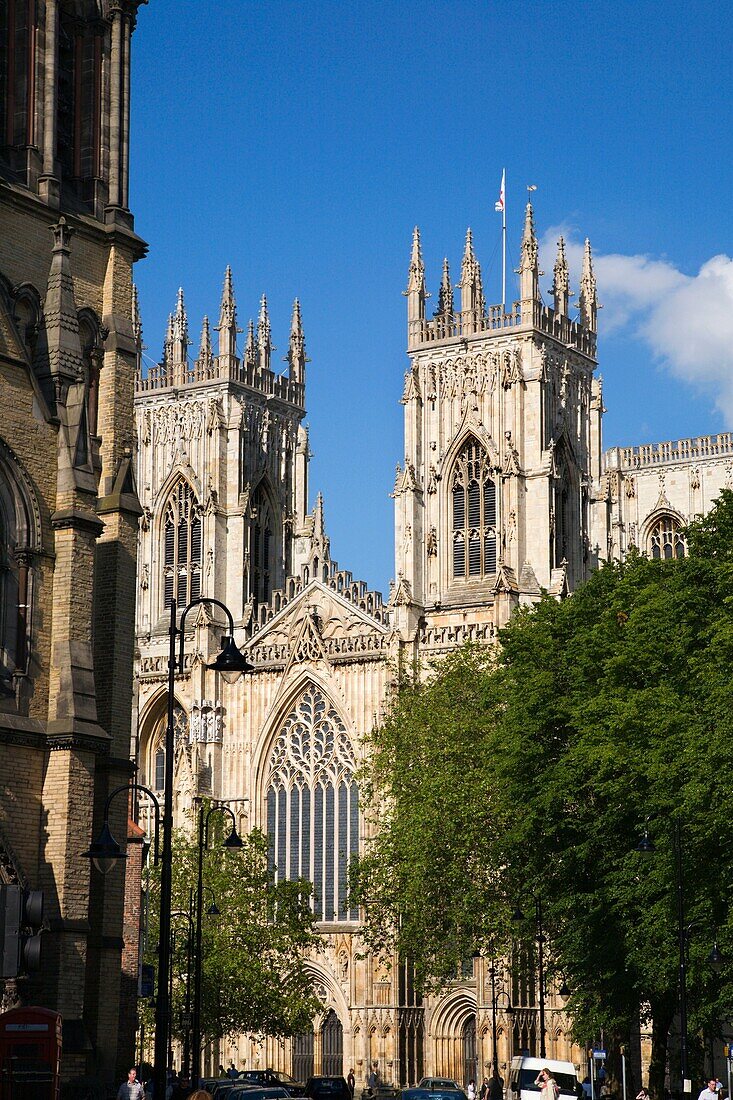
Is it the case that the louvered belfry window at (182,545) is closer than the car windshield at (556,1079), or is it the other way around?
the car windshield at (556,1079)

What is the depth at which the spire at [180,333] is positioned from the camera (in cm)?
8525

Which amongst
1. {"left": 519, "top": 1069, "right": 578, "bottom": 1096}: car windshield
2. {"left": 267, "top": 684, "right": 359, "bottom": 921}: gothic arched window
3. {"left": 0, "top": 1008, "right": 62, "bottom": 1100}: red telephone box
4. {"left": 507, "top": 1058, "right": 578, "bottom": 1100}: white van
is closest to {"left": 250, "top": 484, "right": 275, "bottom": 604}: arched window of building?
{"left": 267, "top": 684, "right": 359, "bottom": 921}: gothic arched window

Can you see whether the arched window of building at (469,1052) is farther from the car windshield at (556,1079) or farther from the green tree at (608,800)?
the car windshield at (556,1079)

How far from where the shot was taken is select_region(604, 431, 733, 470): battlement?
308 feet

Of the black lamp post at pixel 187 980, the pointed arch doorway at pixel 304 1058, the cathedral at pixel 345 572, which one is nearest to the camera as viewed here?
Answer: the black lamp post at pixel 187 980

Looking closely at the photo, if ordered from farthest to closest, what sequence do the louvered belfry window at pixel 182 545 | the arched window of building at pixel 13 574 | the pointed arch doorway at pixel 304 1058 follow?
the louvered belfry window at pixel 182 545, the pointed arch doorway at pixel 304 1058, the arched window of building at pixel 13 574

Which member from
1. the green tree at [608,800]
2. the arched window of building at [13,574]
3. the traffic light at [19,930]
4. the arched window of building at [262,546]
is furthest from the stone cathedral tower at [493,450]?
the traffic light at [19,930]

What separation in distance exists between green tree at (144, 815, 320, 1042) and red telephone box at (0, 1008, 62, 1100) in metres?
30.2

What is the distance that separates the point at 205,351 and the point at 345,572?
1422 cm

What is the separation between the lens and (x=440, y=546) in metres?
76.4

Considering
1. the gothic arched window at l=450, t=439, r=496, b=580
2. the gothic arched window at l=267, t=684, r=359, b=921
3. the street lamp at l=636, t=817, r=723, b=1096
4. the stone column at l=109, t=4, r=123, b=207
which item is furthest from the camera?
the gothic arched window at l=450, t=439, r=496, b=580

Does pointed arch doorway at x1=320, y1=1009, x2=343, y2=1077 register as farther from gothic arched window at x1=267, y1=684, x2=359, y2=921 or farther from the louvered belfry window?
the louvered belfry window

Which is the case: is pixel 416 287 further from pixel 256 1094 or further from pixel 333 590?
pixel 256 1094

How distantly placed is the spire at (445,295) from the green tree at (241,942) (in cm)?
2621
